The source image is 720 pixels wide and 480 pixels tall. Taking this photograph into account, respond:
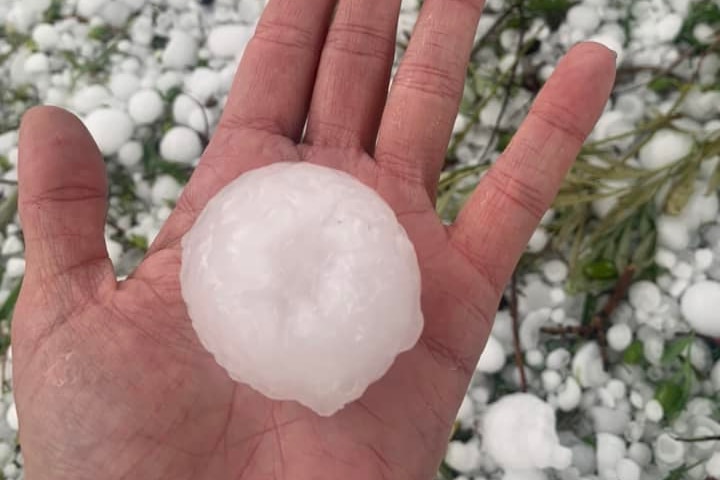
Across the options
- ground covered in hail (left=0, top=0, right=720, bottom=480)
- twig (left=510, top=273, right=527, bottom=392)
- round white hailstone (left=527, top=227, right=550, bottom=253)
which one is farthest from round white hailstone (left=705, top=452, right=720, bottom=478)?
round white hailstone (left=527, top=227, right=550, bottom=253)

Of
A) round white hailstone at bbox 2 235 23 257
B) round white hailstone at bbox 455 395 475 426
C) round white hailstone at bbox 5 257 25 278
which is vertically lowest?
round white hailstone at bbox 5 257 25 278

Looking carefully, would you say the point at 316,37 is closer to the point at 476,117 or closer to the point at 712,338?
the point at 476,117

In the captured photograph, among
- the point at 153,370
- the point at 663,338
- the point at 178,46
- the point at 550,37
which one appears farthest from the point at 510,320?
the point at 178,46

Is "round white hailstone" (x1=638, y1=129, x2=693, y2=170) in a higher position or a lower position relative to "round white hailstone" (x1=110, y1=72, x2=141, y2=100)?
higher

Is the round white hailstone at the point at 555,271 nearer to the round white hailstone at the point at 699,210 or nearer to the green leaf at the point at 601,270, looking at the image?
the green leaf at the point at 601,270

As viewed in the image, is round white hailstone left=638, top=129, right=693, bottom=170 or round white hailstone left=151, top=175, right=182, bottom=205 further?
round white hailstone left=151, top=175, right=182, bottom=205

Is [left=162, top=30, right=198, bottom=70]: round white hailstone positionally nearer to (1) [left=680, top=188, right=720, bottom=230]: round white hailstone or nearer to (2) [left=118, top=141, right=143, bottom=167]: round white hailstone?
(2) [left=118, top=141, right=143, bottom=167]: round white hailstone

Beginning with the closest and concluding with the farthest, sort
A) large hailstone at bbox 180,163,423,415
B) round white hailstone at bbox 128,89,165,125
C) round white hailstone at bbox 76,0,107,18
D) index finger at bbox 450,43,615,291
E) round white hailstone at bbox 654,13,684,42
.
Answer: large hailstone at bbox 180,163,423,415 → index finger at bbox 450,43,615,291 → round white hailstone at bbox 654,13,684,42 → round white hailstone at bbox 128,89,165,125 → round white hailstone at bbox 76,0,107,18

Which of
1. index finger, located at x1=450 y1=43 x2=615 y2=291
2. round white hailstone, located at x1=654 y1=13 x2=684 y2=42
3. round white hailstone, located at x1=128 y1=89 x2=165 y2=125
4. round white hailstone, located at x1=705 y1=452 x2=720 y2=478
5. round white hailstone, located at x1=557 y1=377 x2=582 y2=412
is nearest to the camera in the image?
index finger, located at x1=450 y1=43 x2=615 y2=291

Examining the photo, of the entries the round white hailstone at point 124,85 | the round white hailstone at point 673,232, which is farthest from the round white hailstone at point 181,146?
the round white hailstone at point 673,232
